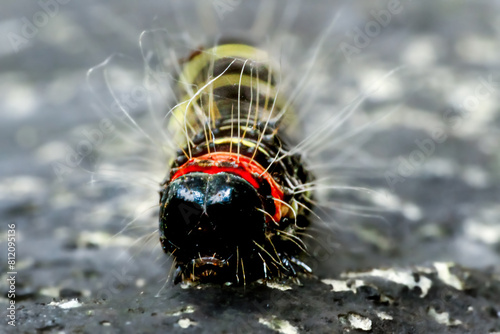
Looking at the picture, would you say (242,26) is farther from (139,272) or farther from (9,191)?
(139,272)

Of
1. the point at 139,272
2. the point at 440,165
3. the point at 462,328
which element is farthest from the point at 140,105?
the point at 462,328

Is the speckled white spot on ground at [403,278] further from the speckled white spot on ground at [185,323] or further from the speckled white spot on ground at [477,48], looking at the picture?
the speckled white spot on ground at [477,48]
